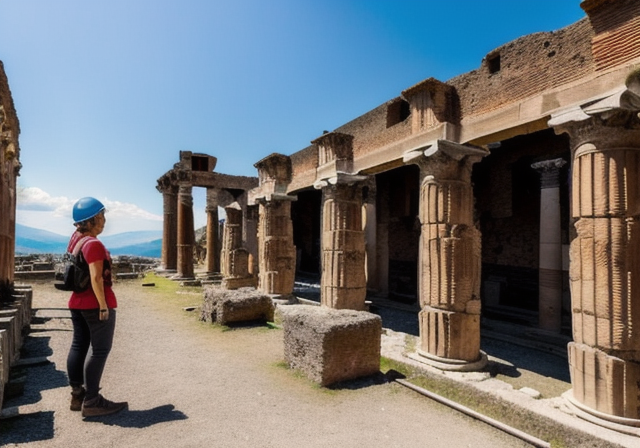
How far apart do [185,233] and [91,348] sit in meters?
15.1

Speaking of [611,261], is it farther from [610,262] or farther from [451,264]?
[451,264]

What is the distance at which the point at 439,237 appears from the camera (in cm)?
566

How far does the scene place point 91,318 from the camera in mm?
3484

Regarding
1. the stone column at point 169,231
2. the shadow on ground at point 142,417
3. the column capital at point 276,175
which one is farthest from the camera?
the stone column at point 169,231

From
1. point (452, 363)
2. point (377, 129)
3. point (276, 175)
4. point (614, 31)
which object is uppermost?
point (377, 129)

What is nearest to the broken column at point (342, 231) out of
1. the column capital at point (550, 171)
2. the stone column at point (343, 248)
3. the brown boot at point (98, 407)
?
the stone column at point (343, 248)

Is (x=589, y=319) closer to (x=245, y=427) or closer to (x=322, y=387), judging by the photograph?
(x=322, y=387)

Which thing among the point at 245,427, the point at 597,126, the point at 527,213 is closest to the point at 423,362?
the point at 245,427

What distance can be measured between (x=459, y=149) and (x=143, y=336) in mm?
7266

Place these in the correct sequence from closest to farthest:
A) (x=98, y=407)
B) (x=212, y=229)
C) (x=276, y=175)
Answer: (x=98, y=407), (x=276, y=175), (x=212, y=229)

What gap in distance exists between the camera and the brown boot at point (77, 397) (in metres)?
3.78

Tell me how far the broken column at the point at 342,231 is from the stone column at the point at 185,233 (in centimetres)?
1083

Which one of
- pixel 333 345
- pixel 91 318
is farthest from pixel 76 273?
pixel 333 345

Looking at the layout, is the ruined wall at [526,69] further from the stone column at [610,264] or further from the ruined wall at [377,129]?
the ruined wall at [377,129]
